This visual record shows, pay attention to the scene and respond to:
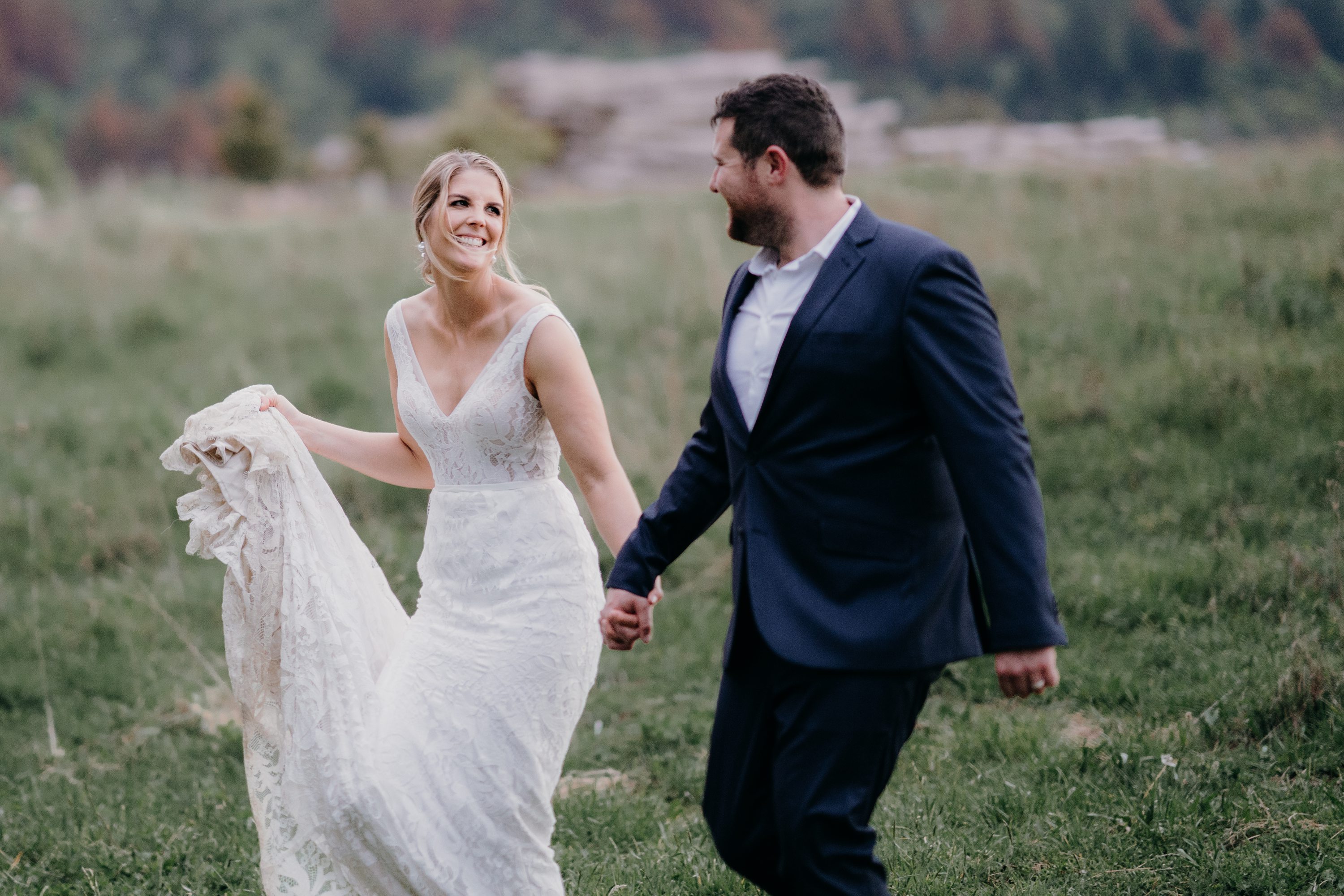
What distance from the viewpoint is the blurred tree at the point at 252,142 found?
35812 mm

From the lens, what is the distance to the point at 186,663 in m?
6.80

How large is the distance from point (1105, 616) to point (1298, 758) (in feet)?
5.09

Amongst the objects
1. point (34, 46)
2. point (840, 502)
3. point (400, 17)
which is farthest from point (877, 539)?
point (34, 46)

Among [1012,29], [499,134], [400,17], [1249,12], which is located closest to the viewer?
[1249,12]

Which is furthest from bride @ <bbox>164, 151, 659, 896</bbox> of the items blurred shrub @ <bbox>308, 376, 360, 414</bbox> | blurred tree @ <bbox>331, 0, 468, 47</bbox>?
blurred tree @ <bbox>331, 0, 468, 47</bbox>

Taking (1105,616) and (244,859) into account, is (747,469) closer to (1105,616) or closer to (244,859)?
(244,859)

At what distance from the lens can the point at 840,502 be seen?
2.98 meters

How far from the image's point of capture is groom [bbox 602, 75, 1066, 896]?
2.80 meters

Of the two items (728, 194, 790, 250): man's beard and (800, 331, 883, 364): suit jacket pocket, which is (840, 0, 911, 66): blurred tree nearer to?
(728, 194, 790, 250): man's beard

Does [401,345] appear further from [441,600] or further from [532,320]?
[441,600]

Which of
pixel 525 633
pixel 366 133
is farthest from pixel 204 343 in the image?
pixel 366 133

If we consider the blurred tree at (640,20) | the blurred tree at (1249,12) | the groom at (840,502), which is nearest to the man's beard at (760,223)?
the groom at (840,502)

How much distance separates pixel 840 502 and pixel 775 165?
0.86 m

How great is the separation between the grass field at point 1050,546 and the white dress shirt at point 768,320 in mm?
1893
